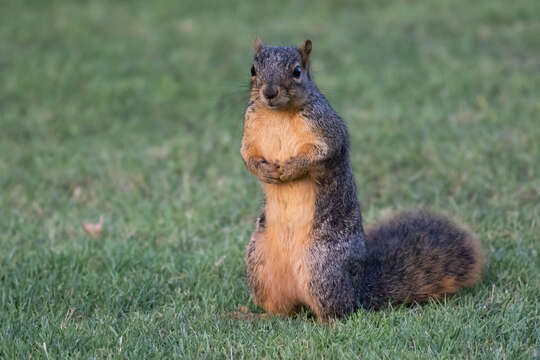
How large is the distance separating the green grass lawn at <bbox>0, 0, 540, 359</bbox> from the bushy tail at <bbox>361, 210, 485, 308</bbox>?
0.13 meters

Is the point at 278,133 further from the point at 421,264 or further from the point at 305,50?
the point at 421,264

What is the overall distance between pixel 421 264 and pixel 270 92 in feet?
3.59

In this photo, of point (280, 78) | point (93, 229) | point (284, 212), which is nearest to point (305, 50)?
point (280, 78)

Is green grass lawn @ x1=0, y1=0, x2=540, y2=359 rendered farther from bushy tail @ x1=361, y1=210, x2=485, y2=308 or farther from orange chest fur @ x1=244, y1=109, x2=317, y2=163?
orange chest fur @ x1=244, y1=109, x2=317, y2=163

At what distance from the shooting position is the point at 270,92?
3148 mm

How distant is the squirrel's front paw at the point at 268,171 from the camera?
3294 mm

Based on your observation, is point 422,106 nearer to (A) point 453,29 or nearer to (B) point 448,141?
(B) point 448,141

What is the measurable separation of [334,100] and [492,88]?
1478 mm

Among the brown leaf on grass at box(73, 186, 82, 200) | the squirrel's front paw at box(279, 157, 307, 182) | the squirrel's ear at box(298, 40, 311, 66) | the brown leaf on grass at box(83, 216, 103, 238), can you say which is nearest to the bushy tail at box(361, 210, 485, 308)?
the squirrel's front paw at box(279, 157, 307, 182)

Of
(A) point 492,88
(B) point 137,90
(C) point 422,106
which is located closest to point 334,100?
(C) point 422,106

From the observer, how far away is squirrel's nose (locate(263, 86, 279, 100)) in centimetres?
315

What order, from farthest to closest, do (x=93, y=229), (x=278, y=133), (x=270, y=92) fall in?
1. (x=93, y=229)
2. (x=278, y=133)
3. (x=270, y=92)

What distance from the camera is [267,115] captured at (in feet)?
11.0

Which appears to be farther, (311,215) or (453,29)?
(453,29)
